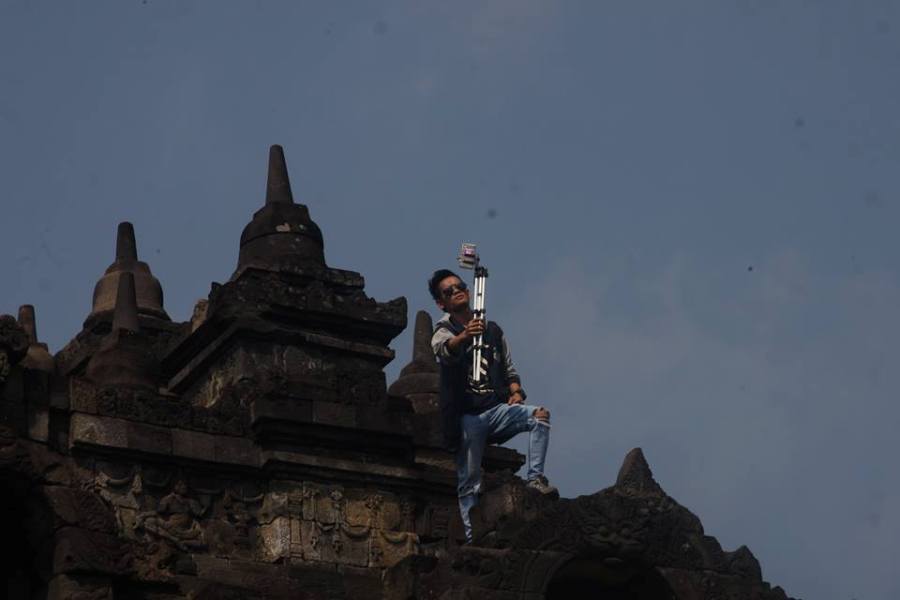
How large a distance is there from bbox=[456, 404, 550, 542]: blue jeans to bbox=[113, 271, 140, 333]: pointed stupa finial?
189 inches

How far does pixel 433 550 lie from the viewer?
89.4ft

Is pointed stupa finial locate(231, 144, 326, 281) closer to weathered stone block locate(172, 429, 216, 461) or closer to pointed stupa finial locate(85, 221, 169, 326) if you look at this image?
weathered stone block locate(172, 429, 216, 461)

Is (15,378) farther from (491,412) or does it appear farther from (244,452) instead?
(491,412)

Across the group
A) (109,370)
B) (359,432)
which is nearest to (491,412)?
(359,432)

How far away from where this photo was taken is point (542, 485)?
25.1 metres

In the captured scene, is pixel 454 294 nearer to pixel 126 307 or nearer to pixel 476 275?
pixel 476 275

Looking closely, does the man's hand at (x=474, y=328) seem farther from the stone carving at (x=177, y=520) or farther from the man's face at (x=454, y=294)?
the stone carving at (x=177, y=520)

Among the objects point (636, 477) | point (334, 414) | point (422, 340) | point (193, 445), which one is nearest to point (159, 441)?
point (193, 445)

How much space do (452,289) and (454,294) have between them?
2.1 inches

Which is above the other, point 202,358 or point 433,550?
point 202,358

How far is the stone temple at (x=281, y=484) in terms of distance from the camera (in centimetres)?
2453

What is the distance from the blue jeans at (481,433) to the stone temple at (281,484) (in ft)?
1.12

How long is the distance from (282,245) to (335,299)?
0.92m

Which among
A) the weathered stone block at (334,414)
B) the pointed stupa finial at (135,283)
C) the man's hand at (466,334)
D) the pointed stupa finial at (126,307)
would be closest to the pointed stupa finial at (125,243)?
the pointed stupa finial at (135,283)
